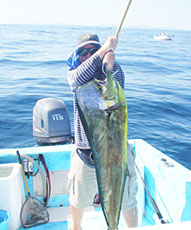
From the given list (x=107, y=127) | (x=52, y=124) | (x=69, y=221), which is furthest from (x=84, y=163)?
(x=52, y=124)

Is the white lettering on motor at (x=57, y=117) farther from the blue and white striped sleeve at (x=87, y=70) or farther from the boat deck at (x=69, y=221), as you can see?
the blue and white striped sleeve at (x=87, y=70)

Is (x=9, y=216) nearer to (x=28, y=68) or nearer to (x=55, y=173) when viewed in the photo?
(x=55, y=173)

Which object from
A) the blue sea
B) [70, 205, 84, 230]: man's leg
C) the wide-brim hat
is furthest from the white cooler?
the blue sea

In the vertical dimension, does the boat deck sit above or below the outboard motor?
below

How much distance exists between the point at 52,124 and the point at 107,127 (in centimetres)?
293

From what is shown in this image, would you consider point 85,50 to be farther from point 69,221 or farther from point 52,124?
point 52,124

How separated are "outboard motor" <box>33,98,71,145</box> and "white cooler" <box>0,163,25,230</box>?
1.29m

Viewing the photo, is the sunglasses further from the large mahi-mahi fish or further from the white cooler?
the white cooler

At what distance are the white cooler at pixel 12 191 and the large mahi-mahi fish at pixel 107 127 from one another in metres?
1.54

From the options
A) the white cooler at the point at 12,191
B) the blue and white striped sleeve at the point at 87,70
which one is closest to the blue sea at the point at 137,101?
the white cooler at the point at 12,191

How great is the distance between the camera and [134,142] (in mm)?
3613

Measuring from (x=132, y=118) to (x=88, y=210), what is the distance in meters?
4.60

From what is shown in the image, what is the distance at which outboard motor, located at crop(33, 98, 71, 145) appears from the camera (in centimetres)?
→ 427

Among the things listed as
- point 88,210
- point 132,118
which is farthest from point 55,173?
point 132,118
